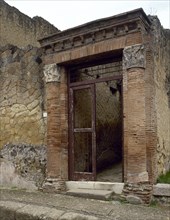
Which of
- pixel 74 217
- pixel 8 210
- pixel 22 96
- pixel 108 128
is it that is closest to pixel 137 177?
pixel 74 217

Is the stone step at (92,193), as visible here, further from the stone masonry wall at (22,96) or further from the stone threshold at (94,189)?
the stone masonry wall at (22,96)

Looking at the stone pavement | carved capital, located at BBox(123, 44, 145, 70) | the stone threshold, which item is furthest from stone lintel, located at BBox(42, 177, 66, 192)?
carved capital, located at BBox(123, 44, 145, 70)

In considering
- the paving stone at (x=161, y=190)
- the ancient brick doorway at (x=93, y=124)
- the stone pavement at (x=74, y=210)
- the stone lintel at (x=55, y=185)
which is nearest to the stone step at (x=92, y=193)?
the stone pavement at (x=74, y=210)

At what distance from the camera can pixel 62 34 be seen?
6.16 metres

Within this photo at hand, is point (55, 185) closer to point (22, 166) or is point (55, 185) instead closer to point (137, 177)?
point (22, 166)

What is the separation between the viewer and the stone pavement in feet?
13.7

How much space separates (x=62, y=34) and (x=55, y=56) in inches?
19.6

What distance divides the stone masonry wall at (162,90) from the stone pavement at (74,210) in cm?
118

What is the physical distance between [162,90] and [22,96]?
3.10 m

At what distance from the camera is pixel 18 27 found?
1165 centimetres

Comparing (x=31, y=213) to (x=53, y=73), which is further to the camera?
(x=53, y=73)

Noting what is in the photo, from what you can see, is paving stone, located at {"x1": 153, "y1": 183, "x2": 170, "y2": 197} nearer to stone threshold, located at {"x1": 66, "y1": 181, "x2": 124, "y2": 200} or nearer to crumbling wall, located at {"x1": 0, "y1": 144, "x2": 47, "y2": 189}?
stone threshold, located at {"x1": 66, "y1": 181, "x2": 124, "y2": 200}

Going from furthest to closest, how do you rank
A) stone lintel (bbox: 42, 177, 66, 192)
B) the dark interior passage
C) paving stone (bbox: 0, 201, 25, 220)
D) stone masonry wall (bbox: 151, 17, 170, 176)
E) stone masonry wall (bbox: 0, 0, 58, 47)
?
stone masonry wall (bbox: 0, 0, 58, 47)
the dark interior passage
stone lintel (bbox: 42, 177, 66, 192)
stone masonry wall (bbox: 151, 17, 170, 176)
paving stone (bbox: 0, 201, 25, 220)

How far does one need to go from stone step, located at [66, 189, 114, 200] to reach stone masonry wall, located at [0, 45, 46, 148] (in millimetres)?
1350
